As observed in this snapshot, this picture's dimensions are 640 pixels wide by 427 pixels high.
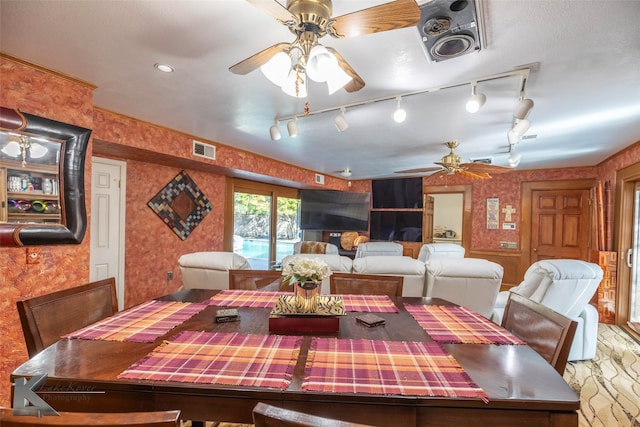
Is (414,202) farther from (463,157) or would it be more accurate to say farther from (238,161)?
(238,161)

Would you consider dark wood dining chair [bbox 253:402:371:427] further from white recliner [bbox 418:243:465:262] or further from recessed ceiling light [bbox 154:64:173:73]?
white recliner [bbox 418:243:465:262]

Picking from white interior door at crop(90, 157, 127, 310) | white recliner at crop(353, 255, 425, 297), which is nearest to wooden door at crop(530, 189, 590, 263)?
white recliner at crop(353, 255, 425, 297)

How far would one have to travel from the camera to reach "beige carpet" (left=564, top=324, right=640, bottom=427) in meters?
2.14

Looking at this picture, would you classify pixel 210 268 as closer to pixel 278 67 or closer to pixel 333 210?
pixel 278 67

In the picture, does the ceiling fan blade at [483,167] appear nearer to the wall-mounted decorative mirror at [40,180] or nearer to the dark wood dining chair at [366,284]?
the dark wood dining chair at [366,284]

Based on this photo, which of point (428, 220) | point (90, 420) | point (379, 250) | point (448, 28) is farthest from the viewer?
point (428, 220)

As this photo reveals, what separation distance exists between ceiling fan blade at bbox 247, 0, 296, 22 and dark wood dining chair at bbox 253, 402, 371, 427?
1.25 metres

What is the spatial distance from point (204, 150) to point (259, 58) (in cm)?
292

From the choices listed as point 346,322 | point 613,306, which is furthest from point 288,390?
point 613,306

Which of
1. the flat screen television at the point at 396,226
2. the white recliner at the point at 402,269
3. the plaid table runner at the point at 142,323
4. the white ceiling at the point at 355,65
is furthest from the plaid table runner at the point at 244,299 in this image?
the flat screen television at the point at 396,226

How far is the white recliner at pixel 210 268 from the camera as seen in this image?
8.91 feet

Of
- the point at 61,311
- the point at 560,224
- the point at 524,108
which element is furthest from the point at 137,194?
the point at 560,224

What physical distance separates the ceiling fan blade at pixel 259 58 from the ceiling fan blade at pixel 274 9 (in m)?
0.13

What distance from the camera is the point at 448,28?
1.55m
